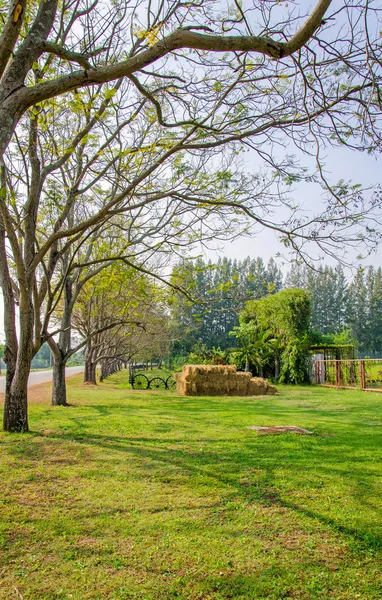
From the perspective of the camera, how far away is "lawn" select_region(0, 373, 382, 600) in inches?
102

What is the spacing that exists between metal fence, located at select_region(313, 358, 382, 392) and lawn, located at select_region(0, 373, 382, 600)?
12.1m

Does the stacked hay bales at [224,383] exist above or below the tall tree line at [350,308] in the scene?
below

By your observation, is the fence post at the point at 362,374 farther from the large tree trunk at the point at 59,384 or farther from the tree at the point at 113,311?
the large tree trunk at the point at 59,384

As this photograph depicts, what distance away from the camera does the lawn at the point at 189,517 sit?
258 cm

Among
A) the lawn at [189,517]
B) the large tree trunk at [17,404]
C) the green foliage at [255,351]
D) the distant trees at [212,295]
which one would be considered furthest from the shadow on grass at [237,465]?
the green foliage at [255,351]

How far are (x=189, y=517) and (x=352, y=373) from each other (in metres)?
17.4

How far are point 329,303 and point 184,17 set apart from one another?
8576cm

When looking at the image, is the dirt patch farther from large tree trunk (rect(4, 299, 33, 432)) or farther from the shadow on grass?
large tree trunk (rect(4, 299, 33, 432))

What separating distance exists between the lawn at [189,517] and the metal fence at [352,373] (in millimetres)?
12127

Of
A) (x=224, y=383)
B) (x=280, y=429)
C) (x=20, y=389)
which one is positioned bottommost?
(x=224, y=383)

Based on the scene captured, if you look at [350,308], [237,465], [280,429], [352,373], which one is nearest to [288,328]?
[352,373]

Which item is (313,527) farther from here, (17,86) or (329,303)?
(329,303)

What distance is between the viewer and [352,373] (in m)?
19.2

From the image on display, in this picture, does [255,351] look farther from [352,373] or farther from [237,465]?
[237,465]
